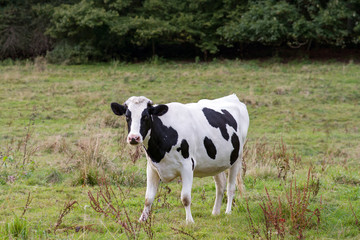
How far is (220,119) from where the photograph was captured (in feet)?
22.7

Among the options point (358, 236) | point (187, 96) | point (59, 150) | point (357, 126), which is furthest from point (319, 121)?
point (358, 236)

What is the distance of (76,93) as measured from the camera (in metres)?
19.0

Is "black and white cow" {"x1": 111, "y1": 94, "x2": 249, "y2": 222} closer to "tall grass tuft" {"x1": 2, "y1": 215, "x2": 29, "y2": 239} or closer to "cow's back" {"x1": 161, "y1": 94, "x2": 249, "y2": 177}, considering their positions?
"cow's back" {"x1": 161, "y1": 94, "x2": 249, "y2": 177}

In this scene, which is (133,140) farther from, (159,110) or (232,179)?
(232,179)

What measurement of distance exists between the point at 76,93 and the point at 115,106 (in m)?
13.6

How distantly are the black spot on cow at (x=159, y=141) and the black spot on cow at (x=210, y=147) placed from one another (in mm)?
543

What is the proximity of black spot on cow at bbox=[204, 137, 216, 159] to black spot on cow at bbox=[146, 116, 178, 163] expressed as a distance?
0.54m

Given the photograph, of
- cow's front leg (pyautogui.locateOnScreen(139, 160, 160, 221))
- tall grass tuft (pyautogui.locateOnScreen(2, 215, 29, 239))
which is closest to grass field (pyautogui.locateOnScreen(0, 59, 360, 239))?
tall grass tuft (pyautogui.locateOnScreen(2, 215, 29, 239))

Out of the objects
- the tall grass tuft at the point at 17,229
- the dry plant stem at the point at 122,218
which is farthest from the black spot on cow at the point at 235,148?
the tall grass tuft at the point at 17,229

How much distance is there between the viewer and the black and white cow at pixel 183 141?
5.79m

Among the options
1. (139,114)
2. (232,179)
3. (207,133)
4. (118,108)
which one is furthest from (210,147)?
(118,108)

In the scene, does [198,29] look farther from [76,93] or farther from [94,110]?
[94,110]

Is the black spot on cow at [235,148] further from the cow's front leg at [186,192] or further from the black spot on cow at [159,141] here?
the black spot on cow at [159,141]

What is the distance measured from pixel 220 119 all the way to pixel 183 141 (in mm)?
1028
